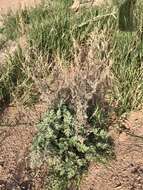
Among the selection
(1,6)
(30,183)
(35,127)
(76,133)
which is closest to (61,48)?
(35,127)

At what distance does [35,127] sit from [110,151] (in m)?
0.71

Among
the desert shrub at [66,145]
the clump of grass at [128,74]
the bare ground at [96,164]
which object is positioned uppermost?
the clump of grass at [128,74]

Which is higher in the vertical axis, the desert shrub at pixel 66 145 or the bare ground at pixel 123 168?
the desert shrub at pixel 66 145

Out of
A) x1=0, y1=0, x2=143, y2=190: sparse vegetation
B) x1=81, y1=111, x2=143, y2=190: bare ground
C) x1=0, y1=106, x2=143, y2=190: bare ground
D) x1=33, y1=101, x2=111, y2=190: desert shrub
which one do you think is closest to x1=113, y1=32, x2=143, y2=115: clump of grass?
x1=0, y1=0, x2=143, y2=190: sparse vegetation

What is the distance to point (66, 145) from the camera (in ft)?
11.6

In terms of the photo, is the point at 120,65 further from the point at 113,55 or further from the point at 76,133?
the point at 76,133

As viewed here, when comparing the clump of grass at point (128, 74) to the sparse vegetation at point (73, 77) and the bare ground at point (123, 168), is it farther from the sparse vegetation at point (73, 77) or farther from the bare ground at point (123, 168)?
the bare ground at point (123, 168)

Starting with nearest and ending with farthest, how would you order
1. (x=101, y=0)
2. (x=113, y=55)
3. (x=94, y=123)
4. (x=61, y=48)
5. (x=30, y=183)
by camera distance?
(x=30, y=183) < (x=94, y=123) < (x=113, y=55) < (x=61, y=48) < (x=101, y=0)

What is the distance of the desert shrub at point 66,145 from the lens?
11.3 ft

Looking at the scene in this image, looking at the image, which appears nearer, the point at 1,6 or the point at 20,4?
the point at 20,4

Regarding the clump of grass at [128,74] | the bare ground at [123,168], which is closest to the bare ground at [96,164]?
the bare ground at [123,168]

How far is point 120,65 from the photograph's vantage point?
3977 millimetres

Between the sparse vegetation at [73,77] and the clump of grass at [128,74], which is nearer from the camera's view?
the sparse vegetation at [73,77]

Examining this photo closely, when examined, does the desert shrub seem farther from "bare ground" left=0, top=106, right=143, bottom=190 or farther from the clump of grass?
the clump of grass
